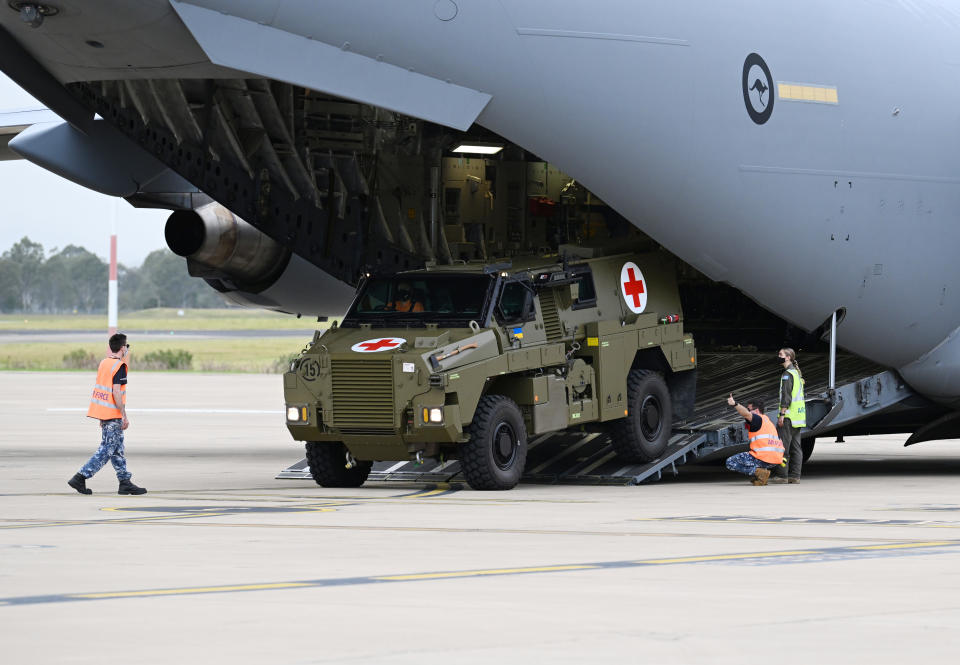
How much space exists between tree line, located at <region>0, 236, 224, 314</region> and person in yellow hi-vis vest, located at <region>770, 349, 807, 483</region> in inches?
5132

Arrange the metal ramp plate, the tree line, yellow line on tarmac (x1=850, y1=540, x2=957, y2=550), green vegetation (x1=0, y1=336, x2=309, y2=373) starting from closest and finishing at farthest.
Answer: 1. yellow line on tarmac (x1=850, y1=540, x2=957, y2=550)
2. the metal ramp plate
3. green vegetation (x1=0, y1=336, x2=309, y2=373)
4. the tree line

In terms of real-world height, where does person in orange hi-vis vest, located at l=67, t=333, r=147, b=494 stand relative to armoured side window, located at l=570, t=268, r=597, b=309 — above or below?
below

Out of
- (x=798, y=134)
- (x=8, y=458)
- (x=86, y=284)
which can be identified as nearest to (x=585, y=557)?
(x=798, y=134)

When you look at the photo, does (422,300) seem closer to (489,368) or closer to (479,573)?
(489,368)

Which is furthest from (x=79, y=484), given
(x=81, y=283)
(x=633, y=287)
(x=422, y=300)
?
(x=81, y=283)

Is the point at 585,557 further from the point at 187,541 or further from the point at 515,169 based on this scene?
the point at 515,169

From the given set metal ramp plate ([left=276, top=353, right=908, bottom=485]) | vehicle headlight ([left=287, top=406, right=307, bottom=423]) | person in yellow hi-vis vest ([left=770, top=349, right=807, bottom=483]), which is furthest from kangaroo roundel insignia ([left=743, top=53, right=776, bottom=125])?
vehicle headlight ([left=287, top=406, right=307, bottom=423])

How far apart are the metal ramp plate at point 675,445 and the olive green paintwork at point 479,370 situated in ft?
2.58

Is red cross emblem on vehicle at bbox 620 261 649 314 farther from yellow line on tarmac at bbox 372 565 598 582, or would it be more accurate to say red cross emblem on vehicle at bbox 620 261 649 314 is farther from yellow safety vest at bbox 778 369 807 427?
yellow line on tarmac at bbox 372 565 598 582

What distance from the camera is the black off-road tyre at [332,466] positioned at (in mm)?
17938

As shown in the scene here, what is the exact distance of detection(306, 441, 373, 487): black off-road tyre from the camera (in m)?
17.9

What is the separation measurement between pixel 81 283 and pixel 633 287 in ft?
479

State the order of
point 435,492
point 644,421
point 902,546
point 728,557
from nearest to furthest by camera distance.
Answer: point 728,557 < point 902,546 < point 435,492 < point 644,421

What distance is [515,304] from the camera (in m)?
18.0
